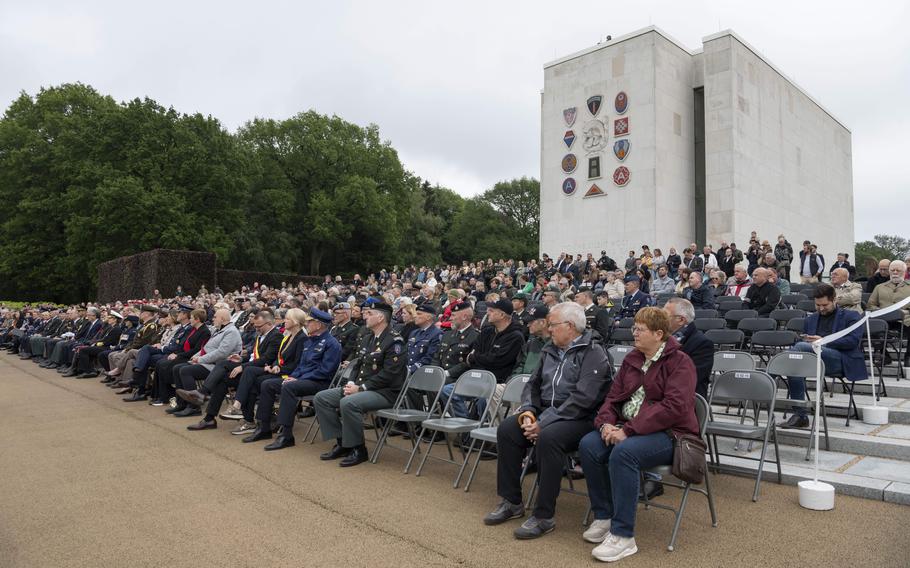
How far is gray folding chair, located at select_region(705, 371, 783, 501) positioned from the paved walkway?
25cm

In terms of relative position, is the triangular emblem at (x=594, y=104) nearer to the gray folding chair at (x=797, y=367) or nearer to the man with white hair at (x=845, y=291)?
the man with white hair at (x=845, y=291)

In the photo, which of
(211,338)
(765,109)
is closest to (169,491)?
(211,338)

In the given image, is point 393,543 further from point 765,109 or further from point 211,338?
point 765,109

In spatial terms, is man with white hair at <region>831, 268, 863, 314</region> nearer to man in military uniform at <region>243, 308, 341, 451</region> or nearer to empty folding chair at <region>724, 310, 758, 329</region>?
empty folding chair at <region>724, 310, 758, 329</region>

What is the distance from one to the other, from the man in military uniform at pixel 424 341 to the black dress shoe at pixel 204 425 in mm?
2568

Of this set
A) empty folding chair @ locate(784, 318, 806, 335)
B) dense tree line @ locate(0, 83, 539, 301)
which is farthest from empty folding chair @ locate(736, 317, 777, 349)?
dense tree line @ locate(0, 83, 539, 301)

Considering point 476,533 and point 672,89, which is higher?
Result: point 672,89

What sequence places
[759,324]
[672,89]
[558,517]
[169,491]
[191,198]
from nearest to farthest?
1. [558,517]
2. [169,491]
3. [759,324]
4. [672,89]
5. [191,198]

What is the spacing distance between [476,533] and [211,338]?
20.0 feet

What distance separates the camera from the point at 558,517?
13.7 feet

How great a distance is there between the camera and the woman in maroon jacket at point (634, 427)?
3531 mm

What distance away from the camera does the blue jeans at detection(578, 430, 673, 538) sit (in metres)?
3.52

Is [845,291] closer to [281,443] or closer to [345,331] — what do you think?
[345,331]

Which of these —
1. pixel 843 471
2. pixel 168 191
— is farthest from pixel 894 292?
pixel 168 191
